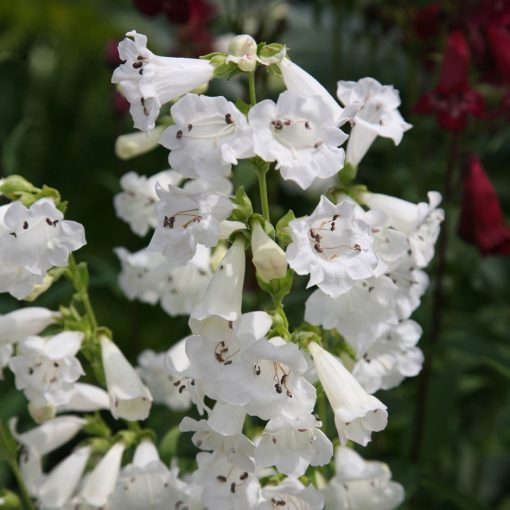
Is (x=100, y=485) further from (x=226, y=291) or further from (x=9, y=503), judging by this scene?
(x=226, y=291)

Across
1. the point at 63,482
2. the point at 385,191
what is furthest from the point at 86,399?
the point at 385,191

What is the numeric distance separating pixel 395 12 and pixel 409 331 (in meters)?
1.18

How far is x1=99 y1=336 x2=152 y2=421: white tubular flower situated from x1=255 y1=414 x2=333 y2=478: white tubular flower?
256 mm

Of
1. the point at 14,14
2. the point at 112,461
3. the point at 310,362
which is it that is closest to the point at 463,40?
the point at 310,362

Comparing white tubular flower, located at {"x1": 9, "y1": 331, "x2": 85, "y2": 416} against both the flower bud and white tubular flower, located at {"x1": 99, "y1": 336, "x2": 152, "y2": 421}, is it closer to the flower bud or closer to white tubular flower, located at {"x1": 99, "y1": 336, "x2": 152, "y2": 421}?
white tubular flower, located at {"x1": 99, "y1": 336, "x2": 152, "y2": 421}

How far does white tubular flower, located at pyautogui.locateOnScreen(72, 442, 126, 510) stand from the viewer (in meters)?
1.35

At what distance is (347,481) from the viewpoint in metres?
1.33

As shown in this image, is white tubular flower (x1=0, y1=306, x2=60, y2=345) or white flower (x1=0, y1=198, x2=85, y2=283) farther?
white tubular flower (x1=0, y1=306, x2=60, y2=345)

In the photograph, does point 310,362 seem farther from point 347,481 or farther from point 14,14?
point 14,14

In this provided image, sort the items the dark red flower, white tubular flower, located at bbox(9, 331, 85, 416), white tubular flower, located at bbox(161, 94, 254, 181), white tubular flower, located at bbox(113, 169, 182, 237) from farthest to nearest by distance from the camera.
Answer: the dark red flower
white tubular flower, located at bbox(113, 169, 182, 237)
white tubular flower, located at bbox(9, 331, 85, 416)
white tubular flower, located at bbox(161, 94, 254, 181)

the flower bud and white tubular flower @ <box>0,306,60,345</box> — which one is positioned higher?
the flower bud

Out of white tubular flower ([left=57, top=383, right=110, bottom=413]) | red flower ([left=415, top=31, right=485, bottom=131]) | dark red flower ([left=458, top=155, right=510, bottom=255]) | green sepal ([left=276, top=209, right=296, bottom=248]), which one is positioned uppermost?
green sepal ([left=276, top=209, right=296, bottom=248])

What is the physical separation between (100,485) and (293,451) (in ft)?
1.20

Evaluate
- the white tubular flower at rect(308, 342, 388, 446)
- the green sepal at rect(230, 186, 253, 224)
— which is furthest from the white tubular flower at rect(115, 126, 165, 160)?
the white tubular flower at rect(308, 342, 388, 446)
